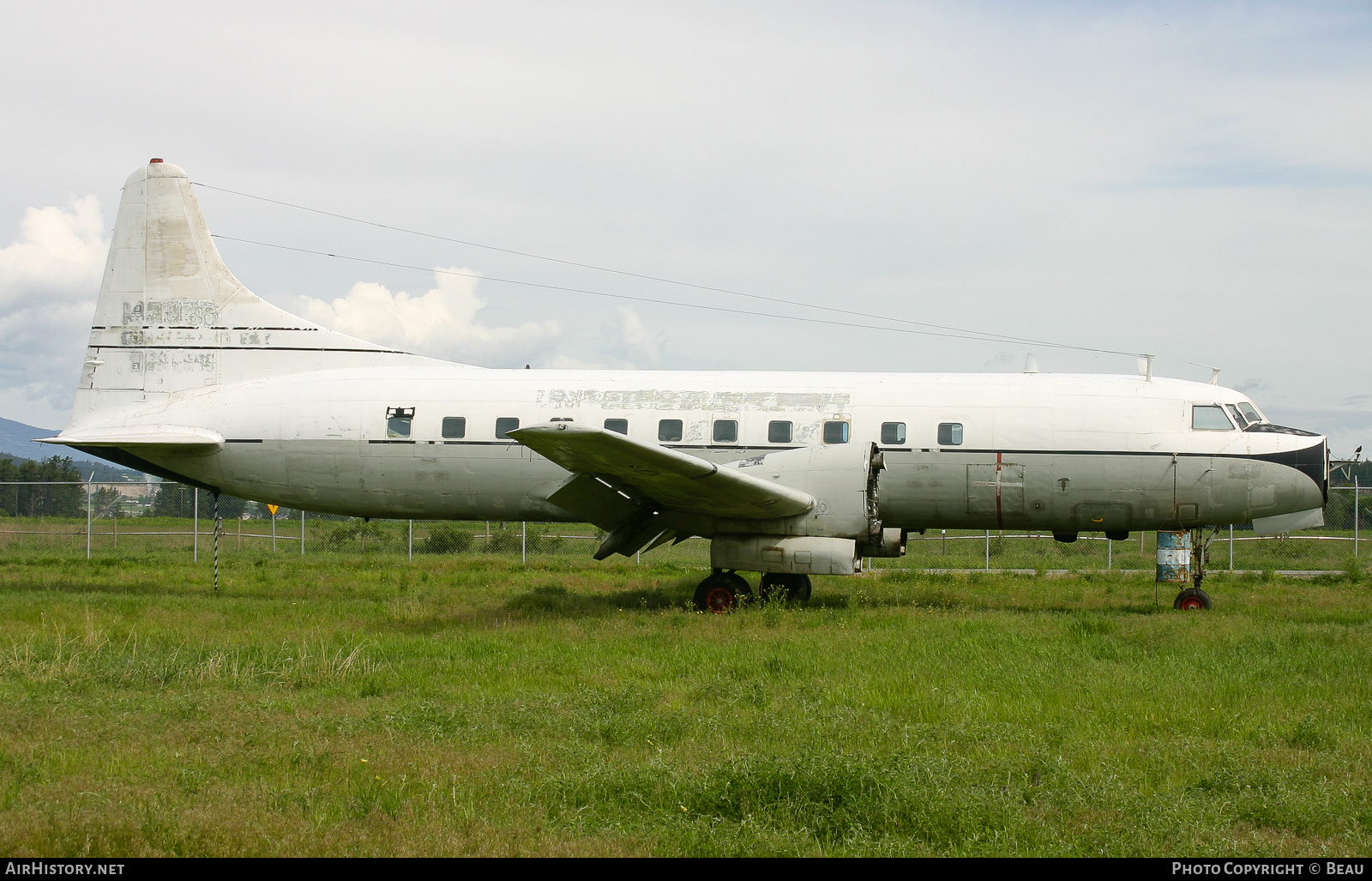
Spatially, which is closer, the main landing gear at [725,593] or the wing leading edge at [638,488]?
the wing leading edge at [638,488]

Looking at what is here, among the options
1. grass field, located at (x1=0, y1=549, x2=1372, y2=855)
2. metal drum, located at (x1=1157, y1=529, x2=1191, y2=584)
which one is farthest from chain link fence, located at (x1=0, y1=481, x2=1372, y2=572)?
grass field, located at (x1=0, y1=549, x2=1372, y2=855)

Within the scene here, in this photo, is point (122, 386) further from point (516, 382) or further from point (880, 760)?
point (880, 760)

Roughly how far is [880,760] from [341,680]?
5362mm

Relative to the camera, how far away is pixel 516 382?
16.0 metres

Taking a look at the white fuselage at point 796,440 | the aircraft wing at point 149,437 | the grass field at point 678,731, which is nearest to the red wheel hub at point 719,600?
the grass field at point 678,731

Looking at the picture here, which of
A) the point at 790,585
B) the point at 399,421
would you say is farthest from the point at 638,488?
the point at 399,421

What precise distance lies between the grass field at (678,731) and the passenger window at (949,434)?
2520 mm

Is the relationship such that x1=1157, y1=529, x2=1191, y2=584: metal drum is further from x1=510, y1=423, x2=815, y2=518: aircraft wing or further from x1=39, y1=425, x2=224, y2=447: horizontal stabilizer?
x1=39, y1=425, x2=224, y2=447: horizontal stabilizer

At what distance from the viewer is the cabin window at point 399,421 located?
1567cm

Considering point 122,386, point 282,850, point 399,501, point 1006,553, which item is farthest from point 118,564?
point 1006,553

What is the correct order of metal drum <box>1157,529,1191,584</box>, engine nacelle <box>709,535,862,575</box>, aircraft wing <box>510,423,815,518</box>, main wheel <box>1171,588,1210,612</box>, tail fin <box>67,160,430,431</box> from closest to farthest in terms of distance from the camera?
1. aircraft wing <box>510,423,815,518</box>
2. engine nacelle <box>709,535,862,575</box>
3. main wheel <box>1171,588,1210,612</box>
4. tail fin <box>67,160,430,431</box>
5. metal drum <box>1157,529,1191,584</box>

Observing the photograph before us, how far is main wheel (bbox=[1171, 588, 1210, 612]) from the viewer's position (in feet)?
49.3

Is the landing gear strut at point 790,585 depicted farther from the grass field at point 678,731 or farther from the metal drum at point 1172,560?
the metal drum at point 1172,560

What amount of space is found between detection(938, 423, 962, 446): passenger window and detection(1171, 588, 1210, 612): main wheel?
4195mm
